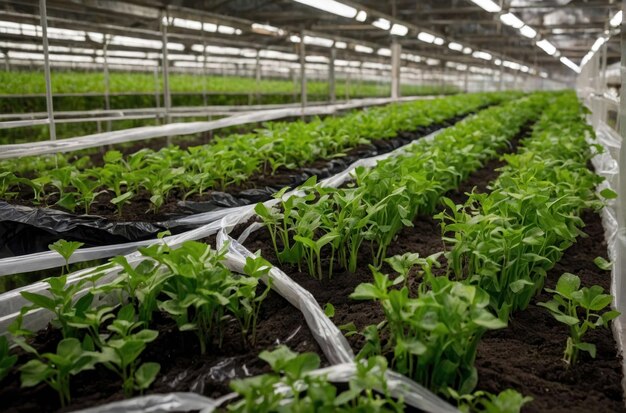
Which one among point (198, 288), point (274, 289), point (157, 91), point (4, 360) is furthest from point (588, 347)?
point (157, 91)

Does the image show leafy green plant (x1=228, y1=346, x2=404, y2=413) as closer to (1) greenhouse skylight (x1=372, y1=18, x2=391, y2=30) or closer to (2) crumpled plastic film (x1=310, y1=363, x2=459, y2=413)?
(2) crumpled plastic film (x1=310, y1=363, x2=459, y2=413)

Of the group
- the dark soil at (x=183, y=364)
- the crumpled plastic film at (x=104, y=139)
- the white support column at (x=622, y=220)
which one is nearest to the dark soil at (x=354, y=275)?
the dark soil at (x=183, y=364)

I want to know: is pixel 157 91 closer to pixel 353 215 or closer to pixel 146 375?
pixel 353 215

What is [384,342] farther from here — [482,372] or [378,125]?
[378,125]

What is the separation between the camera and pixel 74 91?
682cm

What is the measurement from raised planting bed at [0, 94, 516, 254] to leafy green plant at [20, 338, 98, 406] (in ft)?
5.01

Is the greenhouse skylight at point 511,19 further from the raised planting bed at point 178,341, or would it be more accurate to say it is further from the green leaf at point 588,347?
the raised planting bed at point 178,341

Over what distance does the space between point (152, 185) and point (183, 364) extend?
73.5 inches

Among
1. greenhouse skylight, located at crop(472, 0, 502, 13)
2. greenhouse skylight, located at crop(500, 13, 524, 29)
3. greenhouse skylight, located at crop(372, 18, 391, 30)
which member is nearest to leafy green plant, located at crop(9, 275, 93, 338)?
greenhouse skylight, located at crop(472, 0, 502, 13)

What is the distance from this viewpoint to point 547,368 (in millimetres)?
1998

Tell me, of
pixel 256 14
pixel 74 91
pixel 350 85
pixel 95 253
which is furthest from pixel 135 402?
pixel 350 85

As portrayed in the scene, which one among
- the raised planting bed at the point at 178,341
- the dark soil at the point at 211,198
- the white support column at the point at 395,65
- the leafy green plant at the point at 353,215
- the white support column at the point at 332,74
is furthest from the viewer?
the white support column at the point at 395,65

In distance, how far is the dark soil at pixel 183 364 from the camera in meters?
1.77

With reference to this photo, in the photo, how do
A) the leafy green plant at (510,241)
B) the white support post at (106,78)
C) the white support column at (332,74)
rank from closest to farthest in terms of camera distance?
the leafy green plant at (510,241) < the white support post at (106,78) < the white support column at (332,74)
